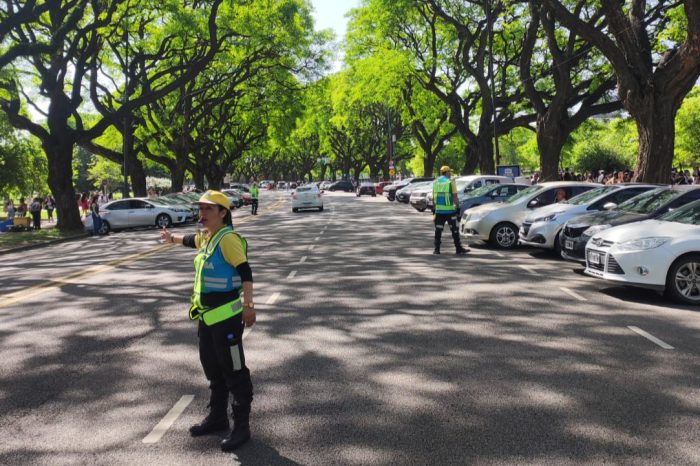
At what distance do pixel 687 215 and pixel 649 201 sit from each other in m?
2.21

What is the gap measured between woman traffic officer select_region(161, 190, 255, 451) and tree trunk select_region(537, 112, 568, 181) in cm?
2334

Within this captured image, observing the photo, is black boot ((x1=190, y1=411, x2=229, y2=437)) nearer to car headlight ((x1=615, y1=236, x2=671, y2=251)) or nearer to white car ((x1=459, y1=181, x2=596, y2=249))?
car headlight ((x1=615, y1=236, x2=671, y2=251))

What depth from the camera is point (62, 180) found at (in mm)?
26094

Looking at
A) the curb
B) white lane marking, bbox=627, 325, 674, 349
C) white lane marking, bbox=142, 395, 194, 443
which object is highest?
white lane marking, bbox=627, 325, 674, 349

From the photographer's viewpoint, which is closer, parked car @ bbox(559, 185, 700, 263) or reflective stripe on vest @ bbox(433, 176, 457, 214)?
parked car @ bbox(559, 185, 700, 263)

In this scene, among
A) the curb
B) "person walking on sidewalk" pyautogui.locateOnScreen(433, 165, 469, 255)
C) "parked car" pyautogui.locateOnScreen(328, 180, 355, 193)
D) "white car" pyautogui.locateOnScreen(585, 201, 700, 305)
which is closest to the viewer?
"white car" pyautogui.locateOnScreen(585, 201, 700, 305)

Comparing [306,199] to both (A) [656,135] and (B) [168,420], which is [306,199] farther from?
(B) [168,420]

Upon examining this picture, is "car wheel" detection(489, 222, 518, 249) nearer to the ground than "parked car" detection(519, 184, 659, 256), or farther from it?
nearer to the ground

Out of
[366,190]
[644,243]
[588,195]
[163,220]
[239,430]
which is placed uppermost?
[588,195]

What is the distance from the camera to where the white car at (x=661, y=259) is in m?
7.98

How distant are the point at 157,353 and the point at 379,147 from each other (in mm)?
71277

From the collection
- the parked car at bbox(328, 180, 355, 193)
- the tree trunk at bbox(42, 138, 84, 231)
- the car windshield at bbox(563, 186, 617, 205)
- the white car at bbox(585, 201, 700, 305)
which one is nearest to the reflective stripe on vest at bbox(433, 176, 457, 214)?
the car windshield at bbox(563, 186, 617, 205)

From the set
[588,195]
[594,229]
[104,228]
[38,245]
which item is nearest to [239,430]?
[594,229]

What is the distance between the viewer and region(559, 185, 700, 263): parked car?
1023cm
